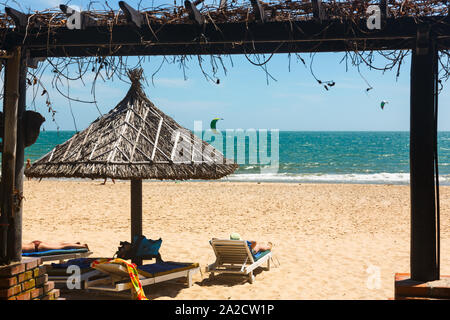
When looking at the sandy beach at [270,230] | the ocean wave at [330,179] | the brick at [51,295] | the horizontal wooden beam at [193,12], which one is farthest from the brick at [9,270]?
the ocean wave at [330,179]

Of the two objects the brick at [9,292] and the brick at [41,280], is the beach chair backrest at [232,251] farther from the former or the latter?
the brick at [9,292]

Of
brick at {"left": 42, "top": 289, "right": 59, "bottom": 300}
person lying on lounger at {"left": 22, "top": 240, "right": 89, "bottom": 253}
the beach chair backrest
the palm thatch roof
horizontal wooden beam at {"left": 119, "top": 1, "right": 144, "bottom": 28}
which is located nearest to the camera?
horizontal wooden beam at {"left": 119, "top": 1, "right": 144, "bottom": 28}

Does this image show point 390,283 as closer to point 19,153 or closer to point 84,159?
point 84,159

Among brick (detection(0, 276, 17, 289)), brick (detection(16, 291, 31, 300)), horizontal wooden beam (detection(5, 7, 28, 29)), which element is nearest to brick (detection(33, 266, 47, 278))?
brick (detection(16, 291, 31, 300))

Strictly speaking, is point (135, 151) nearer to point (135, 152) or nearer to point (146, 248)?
point (135, 152)

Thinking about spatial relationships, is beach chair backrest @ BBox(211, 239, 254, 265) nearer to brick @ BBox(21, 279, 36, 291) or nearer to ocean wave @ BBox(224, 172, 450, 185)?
brick @ BBox(21, 279, 36, 291)

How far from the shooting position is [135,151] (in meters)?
5.23

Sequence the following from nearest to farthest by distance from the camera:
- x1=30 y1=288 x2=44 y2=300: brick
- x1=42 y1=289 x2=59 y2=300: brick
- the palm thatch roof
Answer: x1=30 y1=288 x2=44 y2=300: brick
x1=42 y1=289 x2=59 y2=300: brick
the palm thatch roof

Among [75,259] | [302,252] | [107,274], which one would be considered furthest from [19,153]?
[302,252]

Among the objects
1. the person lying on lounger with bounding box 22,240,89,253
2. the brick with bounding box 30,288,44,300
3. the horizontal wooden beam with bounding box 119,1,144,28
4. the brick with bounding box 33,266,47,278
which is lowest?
the person lying on lounger with bounding box 22,240,89,253

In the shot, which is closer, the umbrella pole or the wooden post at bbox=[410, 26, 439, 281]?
the wooden post at bbox=[410, 26, 439, 281]

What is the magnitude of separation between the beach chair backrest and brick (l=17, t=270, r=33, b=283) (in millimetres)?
Result: 2987

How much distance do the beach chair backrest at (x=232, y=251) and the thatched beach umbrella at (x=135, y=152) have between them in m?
1.01

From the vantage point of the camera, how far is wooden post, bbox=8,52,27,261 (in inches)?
136
